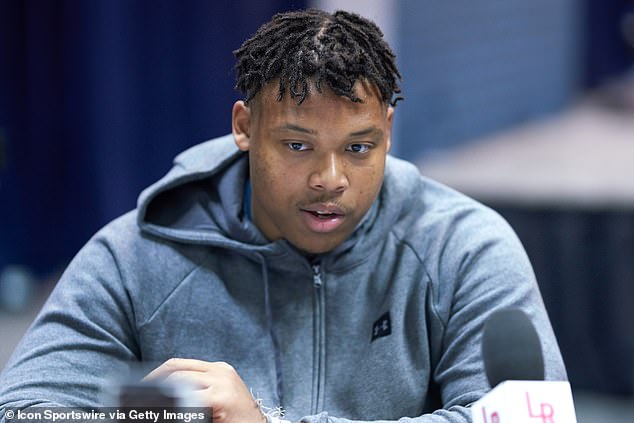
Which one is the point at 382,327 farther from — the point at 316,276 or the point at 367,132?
the point at 367,132

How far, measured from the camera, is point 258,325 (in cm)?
157

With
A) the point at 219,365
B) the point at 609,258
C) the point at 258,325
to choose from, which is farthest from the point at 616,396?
the point at 219,365

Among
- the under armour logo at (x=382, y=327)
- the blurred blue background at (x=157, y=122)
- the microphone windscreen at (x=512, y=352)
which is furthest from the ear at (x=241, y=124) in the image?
the blurred blue background at (x=157, y=122)

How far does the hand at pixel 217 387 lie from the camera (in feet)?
4.02

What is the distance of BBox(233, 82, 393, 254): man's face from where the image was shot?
4.53ft

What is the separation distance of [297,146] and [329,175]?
0.21 feet

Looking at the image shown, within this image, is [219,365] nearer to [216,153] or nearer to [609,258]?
[216,153]

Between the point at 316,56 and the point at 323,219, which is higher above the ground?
the point at 316,56

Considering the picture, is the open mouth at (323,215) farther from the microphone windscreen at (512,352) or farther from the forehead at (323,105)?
the microphone windscreen at (512,352)

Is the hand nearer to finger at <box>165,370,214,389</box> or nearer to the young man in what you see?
finger at <box>165,370,214,389</box>

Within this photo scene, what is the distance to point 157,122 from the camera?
4039 millimetres

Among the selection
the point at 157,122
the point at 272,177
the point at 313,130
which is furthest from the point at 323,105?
the point at 157,122

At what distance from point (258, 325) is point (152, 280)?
0.60ft

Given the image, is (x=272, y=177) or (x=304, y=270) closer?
(x=272, y=177)
